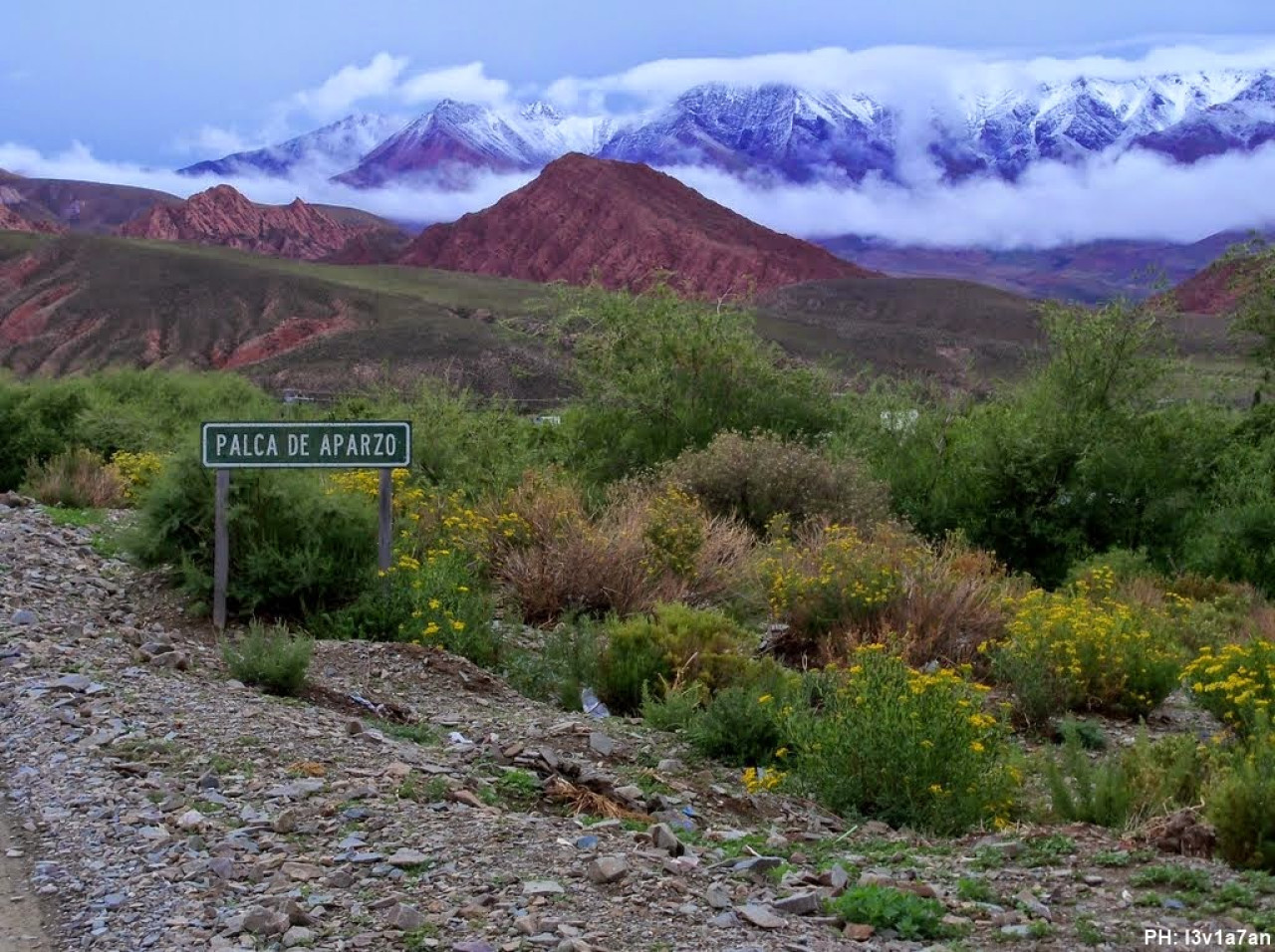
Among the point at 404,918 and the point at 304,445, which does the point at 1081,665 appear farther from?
the point at 404,918

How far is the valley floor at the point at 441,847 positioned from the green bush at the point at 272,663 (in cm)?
25

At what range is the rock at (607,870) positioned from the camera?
5.50 m

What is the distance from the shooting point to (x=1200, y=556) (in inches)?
715

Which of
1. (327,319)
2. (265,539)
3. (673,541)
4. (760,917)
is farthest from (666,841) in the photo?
(327,319)

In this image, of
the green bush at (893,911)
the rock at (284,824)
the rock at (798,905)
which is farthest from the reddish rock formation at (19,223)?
the green bush at (893,911)

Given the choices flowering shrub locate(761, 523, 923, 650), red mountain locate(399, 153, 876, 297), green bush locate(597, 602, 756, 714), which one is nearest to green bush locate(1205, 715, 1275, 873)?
green bush locate(597, 602, 756, 714)

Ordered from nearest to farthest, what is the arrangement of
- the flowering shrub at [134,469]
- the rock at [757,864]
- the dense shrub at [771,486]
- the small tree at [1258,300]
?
the rock at [757,864]
the flowering shrub at [134,469]
the dense shrub at [771,486]
the small tree at [1258,300]

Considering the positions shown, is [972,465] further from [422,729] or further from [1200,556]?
[422,729]

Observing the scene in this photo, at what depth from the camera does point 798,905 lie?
5.36 meters

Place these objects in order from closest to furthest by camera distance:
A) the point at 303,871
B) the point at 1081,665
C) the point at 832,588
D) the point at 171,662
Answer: the point at 303,871
the point at 171,662
the point at 1081,665
the point at 832,588

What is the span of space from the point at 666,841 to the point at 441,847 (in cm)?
93

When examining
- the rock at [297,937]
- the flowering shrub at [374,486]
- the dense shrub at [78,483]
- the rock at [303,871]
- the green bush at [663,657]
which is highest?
the rock at [297,937]

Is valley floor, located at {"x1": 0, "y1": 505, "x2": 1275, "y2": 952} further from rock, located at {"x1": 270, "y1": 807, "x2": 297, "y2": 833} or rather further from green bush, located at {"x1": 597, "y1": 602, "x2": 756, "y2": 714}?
green bush, located at {"x1": 597, "y1": 602, "x2": 756, "y2": 714}

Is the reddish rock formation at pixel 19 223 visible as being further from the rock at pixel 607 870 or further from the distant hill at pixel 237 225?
the rock at pixel 607 870
